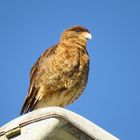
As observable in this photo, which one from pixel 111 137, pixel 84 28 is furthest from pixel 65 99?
pixel 111 137

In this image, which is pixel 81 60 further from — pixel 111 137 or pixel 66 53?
pixel 111 137

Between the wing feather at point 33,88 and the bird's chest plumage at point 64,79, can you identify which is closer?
the bird's chest plumage at point 64,79

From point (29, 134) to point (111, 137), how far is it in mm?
726

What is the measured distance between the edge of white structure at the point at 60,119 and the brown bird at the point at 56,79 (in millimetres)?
4003

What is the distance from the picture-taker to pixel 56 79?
26.6 ft

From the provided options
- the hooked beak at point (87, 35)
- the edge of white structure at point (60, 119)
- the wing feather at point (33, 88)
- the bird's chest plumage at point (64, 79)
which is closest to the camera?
the edge of white structure at point (60, 119)

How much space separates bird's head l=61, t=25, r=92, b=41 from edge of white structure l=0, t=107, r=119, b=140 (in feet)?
16.6

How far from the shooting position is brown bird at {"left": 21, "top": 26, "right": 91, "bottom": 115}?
8133mm

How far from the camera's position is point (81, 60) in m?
8.45

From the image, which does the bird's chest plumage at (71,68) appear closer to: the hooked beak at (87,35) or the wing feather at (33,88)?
the wing feather at (33,88)

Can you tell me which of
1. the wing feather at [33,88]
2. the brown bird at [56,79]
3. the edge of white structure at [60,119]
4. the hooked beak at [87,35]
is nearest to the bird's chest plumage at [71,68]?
the brown bird at [56,79]

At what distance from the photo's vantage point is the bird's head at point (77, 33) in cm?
910

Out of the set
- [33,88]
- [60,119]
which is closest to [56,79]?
[33,88]

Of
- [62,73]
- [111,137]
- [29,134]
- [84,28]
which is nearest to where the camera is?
[29,134]
